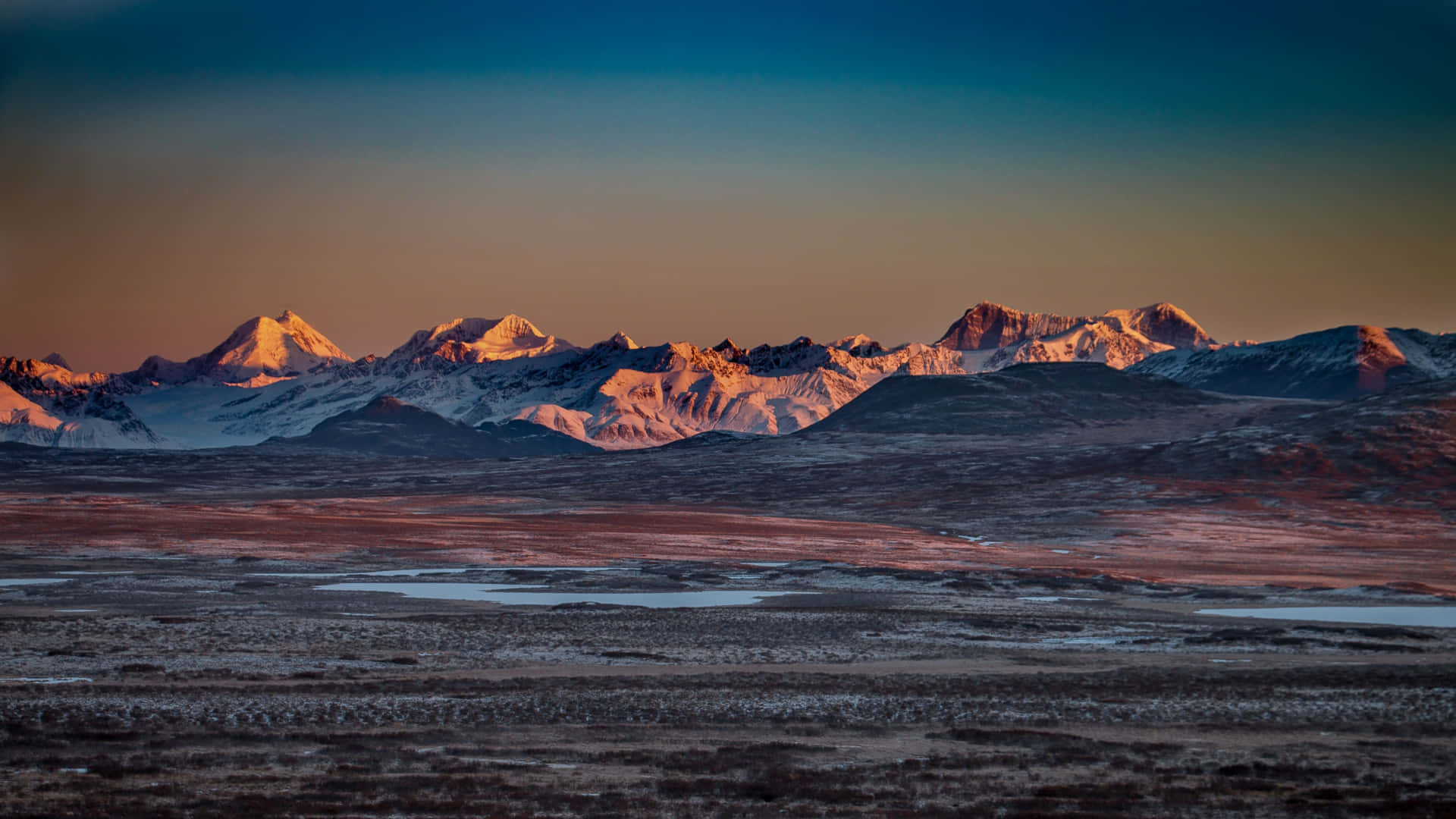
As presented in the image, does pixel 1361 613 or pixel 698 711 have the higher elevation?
pixel 698 711

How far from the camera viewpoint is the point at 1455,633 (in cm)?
4103

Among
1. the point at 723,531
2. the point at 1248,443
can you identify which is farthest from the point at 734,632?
the point at 1248,443

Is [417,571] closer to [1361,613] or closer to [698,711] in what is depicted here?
[698,711]

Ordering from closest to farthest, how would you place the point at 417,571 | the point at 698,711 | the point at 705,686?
the point at 698,711 → the point at 705,686 → the point at 417,571

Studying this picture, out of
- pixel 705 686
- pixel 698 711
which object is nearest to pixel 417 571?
pixel 705 686

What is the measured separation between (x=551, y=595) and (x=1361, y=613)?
107ft

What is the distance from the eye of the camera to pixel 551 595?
52219 mm

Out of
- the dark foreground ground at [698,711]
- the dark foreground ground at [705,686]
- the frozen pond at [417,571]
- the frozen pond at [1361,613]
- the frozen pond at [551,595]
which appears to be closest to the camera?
the dark foreground ground at [698,711]

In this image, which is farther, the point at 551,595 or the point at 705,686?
the point at 551,595

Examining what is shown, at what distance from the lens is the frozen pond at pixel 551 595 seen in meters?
49.5

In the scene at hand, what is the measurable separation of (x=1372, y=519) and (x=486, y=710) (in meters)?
120

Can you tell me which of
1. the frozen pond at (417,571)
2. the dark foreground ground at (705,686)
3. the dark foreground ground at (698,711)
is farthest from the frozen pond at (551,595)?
the frozen pond at (417,571)

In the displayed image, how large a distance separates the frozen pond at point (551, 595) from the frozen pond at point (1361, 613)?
19154 mm

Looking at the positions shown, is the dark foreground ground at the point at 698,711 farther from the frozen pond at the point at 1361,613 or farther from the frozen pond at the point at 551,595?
the frozen pond at the point at 1361,613
